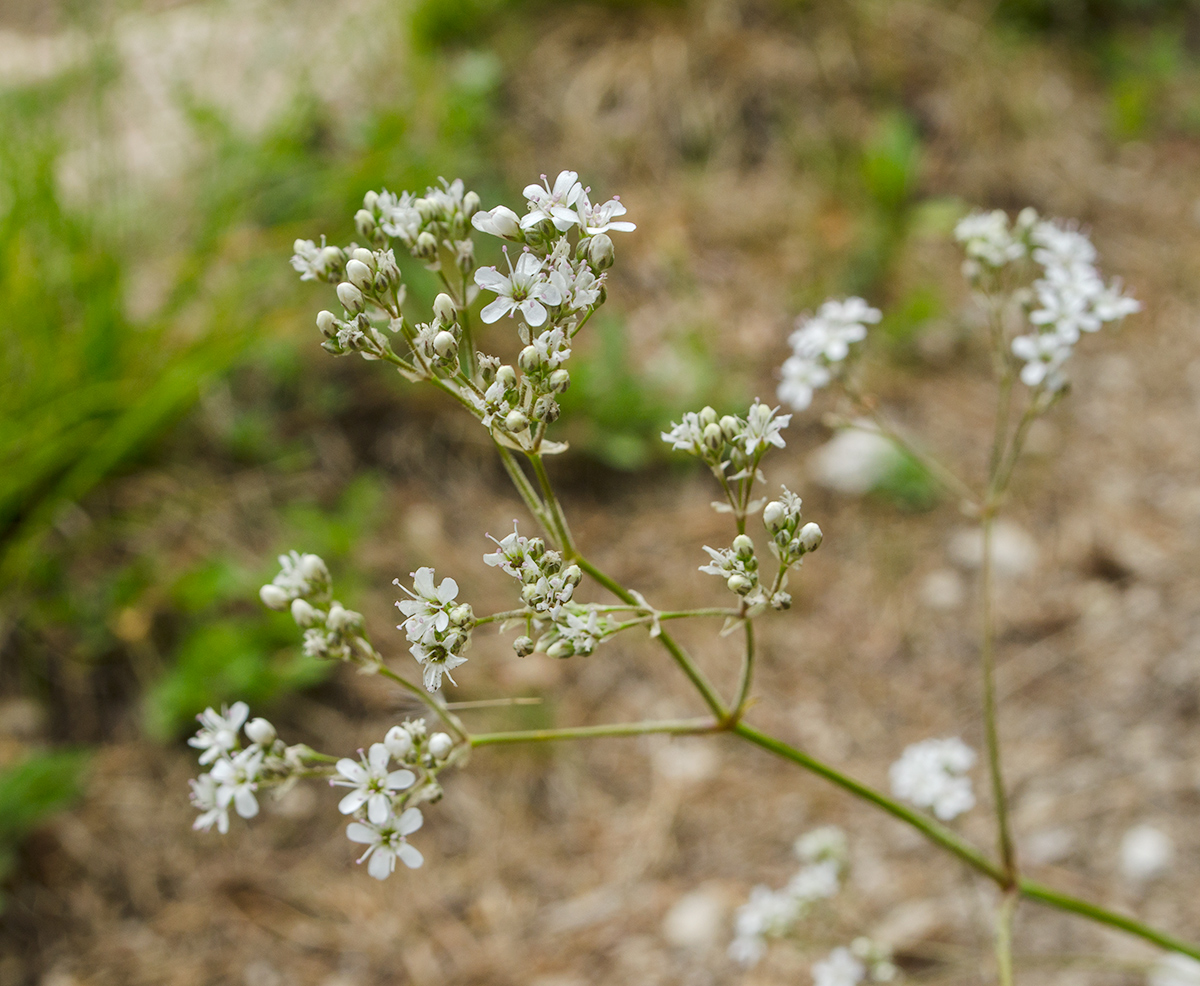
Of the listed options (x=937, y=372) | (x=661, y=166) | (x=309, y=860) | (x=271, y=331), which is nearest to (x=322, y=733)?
(x=309, y=860)

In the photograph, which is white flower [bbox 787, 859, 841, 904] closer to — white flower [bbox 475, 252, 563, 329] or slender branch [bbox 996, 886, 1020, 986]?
slender branch [bbox 996, 886, 1020, 986]

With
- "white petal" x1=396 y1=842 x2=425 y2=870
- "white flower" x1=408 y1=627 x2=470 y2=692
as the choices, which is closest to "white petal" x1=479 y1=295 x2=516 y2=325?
"white flower" x1=408 y1=627 x2=470 y2=692

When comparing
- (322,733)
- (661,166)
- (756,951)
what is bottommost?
(756,951)

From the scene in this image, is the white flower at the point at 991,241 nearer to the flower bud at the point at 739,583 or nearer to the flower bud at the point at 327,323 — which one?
the flower bud at the point at 739,583

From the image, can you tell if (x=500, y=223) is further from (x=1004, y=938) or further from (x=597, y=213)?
(x=1004, y=938)

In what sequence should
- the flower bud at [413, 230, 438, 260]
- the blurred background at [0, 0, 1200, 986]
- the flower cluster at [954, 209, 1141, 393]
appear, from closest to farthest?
the flower bud at [413, 230, 438, 260] → the flower cluster at [954, 209, 1141, 393] → the blurred background at [0, 0, 1200, 986]

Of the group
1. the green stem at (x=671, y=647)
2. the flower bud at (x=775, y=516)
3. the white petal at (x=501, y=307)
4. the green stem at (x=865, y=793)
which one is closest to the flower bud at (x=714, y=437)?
the flower bud at (x=775, y=516)

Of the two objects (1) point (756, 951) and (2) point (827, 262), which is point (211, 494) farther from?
(2) point (827, 262)
